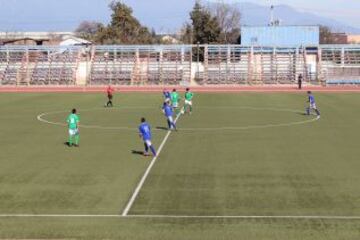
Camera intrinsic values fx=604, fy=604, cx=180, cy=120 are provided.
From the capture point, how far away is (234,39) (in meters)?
131

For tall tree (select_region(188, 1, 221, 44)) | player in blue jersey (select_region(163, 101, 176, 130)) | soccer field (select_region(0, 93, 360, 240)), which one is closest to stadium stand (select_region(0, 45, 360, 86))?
tall tree (select_region(188, 1, 221, 44))

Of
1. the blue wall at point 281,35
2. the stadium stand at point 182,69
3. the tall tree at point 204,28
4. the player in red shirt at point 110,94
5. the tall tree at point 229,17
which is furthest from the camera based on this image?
the tall tree at point 229,17

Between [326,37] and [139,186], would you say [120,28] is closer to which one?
[326,37]

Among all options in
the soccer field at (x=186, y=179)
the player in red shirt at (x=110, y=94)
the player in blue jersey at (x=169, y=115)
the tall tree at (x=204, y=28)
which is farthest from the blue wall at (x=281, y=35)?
the player in blue jersey at (x=169, y=115)

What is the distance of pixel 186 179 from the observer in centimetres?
1983

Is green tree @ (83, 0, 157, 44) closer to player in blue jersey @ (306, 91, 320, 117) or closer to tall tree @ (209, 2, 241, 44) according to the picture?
tall tree @ (209, 2, 241, 44)

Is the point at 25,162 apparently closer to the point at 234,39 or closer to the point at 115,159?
the point at 115,159

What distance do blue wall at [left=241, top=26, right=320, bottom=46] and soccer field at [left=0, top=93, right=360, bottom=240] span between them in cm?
5854

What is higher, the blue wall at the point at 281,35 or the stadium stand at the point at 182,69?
the blue wall at the point at 281,35

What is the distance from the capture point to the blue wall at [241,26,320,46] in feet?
310

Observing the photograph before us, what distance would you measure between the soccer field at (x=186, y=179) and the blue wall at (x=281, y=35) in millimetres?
58535

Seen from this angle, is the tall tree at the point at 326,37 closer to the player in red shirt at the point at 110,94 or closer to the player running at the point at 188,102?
the player in red shirt at the point at 110,94

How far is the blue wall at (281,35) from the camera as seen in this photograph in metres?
94.4

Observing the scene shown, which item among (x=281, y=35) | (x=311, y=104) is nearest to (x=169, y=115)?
(x=311, y=104)
